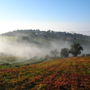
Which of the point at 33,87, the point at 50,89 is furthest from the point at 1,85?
the point at 50,89

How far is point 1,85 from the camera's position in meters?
26.5

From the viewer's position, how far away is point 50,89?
24109 mm

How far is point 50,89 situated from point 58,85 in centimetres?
239

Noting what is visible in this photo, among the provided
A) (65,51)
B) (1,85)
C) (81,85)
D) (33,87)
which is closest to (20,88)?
(33,87)

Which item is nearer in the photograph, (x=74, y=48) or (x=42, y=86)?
(x=42, y=86)

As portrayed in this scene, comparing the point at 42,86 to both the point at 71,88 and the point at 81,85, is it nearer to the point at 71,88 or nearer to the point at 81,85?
the point at 71,88

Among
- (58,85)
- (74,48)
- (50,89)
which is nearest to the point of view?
(50,89)

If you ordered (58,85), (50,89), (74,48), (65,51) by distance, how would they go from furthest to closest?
1. (65,51)
2. (74,48)
3. (58,85)
4. (50,89)

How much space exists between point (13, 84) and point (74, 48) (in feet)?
406

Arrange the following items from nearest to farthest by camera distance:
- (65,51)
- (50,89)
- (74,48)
Answer: (50,89) < (74,48) < (65,51)

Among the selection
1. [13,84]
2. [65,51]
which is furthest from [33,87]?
[65,51]

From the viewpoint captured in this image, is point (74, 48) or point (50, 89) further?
point (74, 48)

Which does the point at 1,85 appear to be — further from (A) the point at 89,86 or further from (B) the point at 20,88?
(A) the point at 89,86

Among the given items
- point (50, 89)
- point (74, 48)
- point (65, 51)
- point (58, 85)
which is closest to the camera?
point (50, 89)
